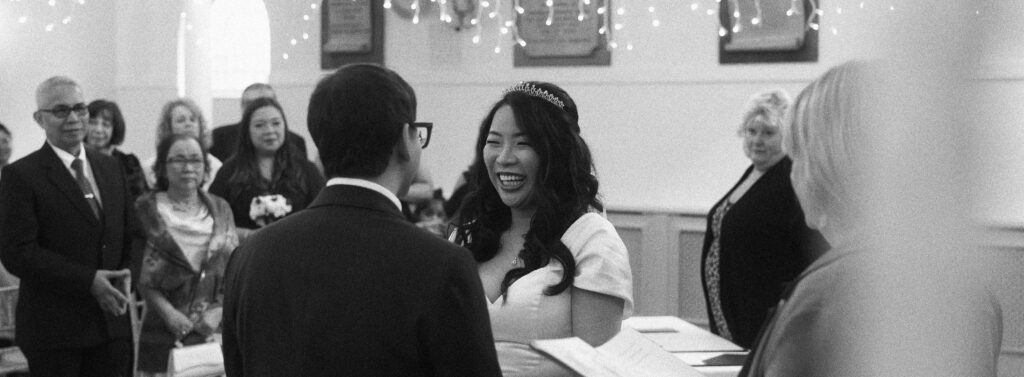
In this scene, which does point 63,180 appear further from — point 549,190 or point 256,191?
point 549,190

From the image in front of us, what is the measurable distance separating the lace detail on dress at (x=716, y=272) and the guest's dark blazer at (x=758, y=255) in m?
0.05

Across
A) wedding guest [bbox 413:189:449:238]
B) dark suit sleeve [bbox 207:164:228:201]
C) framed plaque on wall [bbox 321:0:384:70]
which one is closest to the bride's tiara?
dark suit sleeve [bbox 207:164:228:201]

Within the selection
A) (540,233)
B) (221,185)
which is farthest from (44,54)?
(540,233)

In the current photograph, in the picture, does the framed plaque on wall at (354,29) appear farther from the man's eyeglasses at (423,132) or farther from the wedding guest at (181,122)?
the man's eyeglasses at (423,132)

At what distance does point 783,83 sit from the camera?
7.27 metres

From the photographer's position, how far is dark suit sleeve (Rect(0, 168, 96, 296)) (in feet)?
14.4

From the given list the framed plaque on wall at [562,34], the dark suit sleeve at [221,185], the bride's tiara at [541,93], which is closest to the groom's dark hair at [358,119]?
the bride's tiara at [541,93]

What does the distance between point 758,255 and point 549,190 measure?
182 cm

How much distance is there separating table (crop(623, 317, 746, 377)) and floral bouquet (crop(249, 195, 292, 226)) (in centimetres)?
184

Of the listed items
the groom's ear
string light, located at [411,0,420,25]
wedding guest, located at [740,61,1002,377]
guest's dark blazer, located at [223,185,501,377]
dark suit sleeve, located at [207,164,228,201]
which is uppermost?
string light, located at [411,0,420,25]

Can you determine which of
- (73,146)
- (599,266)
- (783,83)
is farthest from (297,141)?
(599,266)

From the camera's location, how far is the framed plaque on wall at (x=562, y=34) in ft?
26.0

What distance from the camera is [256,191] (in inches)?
201

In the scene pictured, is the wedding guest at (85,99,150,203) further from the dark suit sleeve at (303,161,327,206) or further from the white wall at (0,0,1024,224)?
the white wall at (0,0,1024,224)
